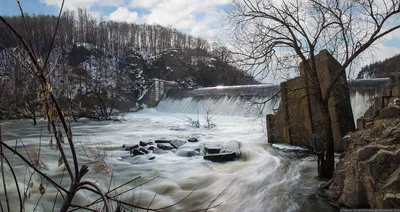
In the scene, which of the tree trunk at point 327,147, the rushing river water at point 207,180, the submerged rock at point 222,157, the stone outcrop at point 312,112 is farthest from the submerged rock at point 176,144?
the tree trunk at point 327,147

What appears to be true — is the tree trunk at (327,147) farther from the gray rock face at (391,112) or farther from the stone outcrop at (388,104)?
the gray rock face at (391,112)

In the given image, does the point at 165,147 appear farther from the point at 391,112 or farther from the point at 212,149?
the point at 391,112

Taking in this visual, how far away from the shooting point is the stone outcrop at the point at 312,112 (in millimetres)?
7551

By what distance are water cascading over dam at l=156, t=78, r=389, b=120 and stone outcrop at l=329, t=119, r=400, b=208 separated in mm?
6506

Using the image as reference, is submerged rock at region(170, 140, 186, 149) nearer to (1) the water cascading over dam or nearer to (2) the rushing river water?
(2) the rushing river water

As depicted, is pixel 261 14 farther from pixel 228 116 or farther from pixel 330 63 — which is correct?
pixel 228 116

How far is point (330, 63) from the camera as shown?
24.6 ft

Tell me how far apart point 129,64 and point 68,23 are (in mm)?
14114

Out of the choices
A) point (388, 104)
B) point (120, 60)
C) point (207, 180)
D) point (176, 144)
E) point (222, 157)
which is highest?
point (120, 60)

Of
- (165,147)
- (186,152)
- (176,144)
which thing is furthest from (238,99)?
(186,152)

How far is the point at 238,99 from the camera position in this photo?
1967cm

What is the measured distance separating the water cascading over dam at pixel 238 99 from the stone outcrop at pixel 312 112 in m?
2.09

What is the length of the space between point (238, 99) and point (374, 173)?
15934 millimetres

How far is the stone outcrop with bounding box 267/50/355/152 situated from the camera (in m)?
7.55
